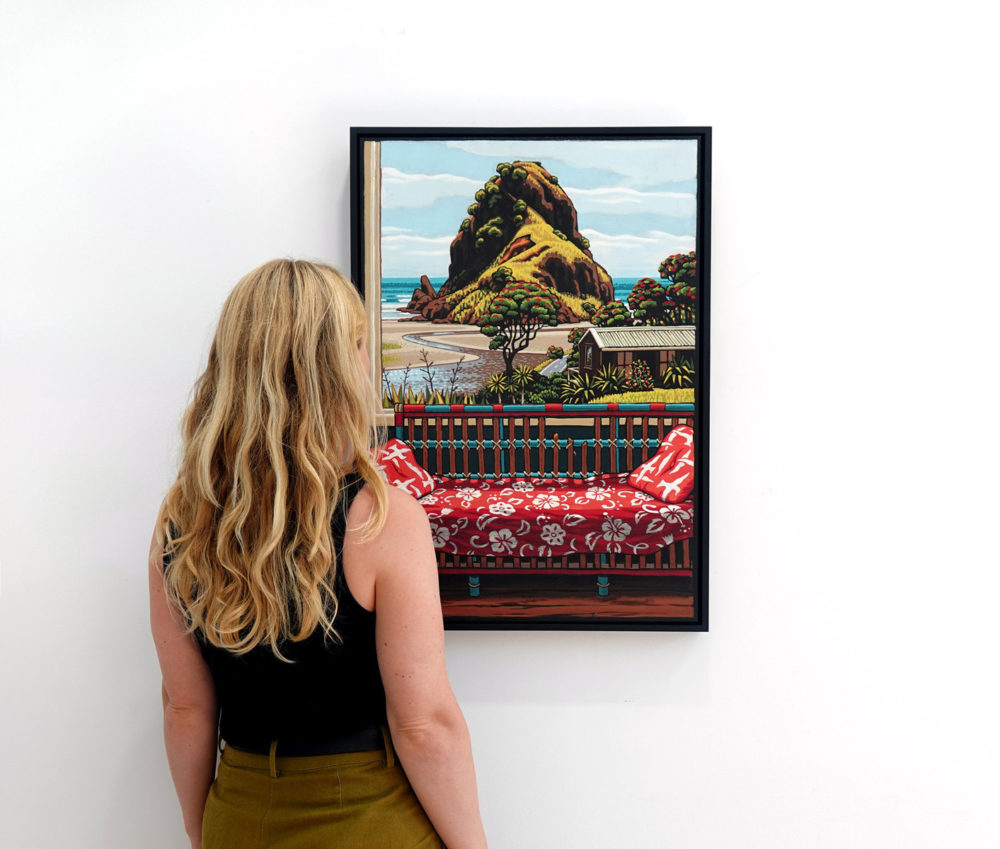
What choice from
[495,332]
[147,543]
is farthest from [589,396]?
[147,543]

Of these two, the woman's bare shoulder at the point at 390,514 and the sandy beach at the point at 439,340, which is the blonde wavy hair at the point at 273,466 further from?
the sandy beach at the point at 439,340

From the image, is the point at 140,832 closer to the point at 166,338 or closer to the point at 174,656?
the point at 174,656

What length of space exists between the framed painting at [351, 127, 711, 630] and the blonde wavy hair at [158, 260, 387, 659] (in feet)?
1.12

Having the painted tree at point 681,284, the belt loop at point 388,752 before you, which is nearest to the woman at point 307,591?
the belt loop at point 388,752

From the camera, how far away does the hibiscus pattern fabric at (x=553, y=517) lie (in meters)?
1.31

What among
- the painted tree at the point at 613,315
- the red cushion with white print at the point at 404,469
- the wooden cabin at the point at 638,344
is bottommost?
the red cushion with white print at the point at 404,469

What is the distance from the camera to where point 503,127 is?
1.31m

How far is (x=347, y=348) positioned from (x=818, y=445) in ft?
2.86

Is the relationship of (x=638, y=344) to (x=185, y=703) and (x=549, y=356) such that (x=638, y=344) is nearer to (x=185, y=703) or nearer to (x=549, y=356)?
(x=549, y=356)

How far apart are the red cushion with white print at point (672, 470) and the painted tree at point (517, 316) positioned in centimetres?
29

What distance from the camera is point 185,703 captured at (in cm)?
108

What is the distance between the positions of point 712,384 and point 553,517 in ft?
1.24

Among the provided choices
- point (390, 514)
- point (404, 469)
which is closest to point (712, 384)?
point (404, 469)

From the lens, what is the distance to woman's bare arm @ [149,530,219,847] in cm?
102
